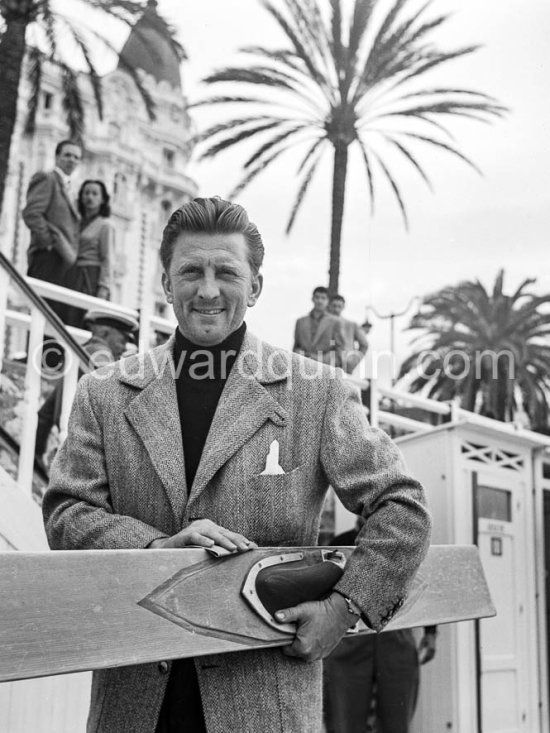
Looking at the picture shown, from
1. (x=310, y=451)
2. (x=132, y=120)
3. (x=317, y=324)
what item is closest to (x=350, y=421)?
(x=310, y=451)

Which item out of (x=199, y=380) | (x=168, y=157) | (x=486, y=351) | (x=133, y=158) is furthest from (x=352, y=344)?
(x=168, y=157)

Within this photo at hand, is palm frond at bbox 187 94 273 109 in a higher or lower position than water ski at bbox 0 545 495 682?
higher

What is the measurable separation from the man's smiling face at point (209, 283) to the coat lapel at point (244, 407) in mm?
92

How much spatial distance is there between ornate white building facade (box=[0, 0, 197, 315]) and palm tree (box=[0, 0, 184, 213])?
25.2m

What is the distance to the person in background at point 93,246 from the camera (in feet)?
23.6

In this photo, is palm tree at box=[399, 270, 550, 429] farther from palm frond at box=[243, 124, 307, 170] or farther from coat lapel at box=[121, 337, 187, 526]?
coat lapel at box=[121, 337, 187, 526]

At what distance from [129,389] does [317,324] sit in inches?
341

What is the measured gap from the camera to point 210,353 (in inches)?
75.7

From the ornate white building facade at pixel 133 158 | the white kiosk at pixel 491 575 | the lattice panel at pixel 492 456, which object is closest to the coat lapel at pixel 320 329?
the white kiosk at pixel 491 575

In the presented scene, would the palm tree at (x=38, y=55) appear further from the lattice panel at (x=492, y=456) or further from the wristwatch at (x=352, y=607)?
the wristwatch at (x=352, y=607)

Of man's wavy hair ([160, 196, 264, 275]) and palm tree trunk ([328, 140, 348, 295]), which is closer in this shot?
man's wavy hair ([160, 196, 264, 275])

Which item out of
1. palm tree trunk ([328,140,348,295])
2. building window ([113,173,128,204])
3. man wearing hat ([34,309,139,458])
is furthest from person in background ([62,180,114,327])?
building window ([113,173,128,204])

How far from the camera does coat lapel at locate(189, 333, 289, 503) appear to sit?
1.78 m

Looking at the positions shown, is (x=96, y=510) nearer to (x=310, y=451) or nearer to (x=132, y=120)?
(x=310, y=451)
